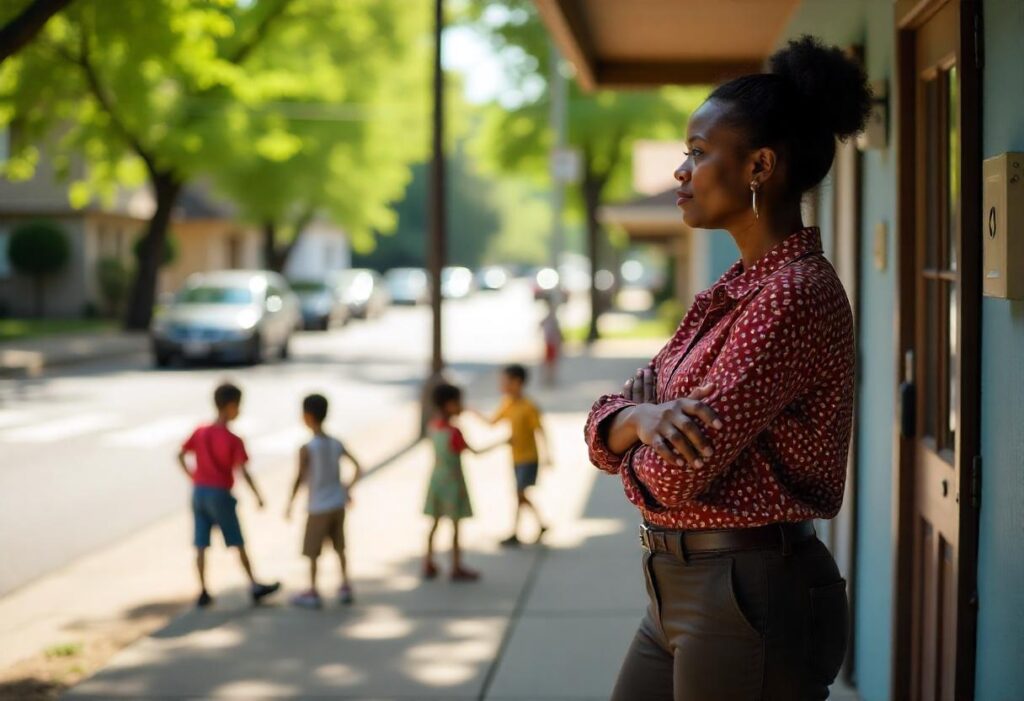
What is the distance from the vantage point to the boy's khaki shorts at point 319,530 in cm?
757

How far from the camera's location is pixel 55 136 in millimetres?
38062

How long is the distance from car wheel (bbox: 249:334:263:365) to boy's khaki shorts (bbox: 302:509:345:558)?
1877 centimetres

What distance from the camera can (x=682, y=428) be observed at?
2.40 meters

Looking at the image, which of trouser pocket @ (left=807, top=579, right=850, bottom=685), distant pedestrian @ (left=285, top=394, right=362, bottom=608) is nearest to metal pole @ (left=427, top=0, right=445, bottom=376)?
distant pedestrian @ (left=285, top=394, right=362, bottom=608)

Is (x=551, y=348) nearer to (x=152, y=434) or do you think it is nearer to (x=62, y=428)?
(x=152, y=434)

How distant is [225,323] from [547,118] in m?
12.1

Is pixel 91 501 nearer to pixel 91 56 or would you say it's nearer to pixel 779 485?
Result: pixel 779 485

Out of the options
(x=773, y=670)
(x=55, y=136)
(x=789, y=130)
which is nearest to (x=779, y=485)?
(x=773, y=670)

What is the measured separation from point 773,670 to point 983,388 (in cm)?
123

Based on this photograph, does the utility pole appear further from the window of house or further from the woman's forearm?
the window of house

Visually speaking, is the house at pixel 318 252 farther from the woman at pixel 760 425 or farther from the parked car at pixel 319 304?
the woman at pixel 760 425

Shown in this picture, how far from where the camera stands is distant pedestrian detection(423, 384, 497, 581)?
8258 mm

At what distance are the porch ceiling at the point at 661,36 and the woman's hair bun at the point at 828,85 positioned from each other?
3.43 metres

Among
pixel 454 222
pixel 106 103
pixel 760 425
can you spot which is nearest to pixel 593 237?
pixel 106 103
